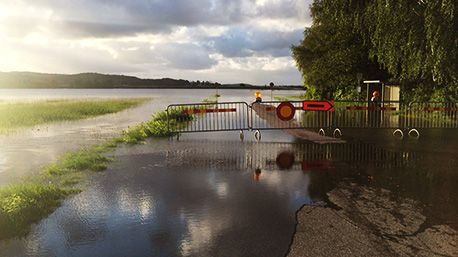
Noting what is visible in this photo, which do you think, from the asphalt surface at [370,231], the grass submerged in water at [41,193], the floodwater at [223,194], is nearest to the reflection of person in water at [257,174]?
the floodwater at [223,194]

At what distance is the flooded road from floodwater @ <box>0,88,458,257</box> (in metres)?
0.02

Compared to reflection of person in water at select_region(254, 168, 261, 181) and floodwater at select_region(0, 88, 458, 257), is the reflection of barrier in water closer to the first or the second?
floodwater at select_region(0, 88, 458, 257)

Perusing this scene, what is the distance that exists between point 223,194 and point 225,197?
0.24 m

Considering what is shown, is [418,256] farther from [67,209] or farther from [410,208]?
[67,209]

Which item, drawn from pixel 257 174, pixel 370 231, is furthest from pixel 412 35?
pixel 370 231

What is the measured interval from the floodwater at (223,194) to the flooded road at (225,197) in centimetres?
2

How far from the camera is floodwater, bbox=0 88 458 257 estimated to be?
19.1 ft

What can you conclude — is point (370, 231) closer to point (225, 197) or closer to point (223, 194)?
point (225, 197)

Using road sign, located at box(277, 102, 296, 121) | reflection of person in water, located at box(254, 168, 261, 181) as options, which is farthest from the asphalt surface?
road sign, located at box(277, 102, 296, 121)

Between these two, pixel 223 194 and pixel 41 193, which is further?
pixel 223 194

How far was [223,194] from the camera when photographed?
8375mm

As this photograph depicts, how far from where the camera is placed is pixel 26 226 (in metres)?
6.57

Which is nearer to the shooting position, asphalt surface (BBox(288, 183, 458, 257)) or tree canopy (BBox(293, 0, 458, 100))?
asphalt surface (BBox(288, 183, 458, 257))

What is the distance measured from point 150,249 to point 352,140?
12457mm
